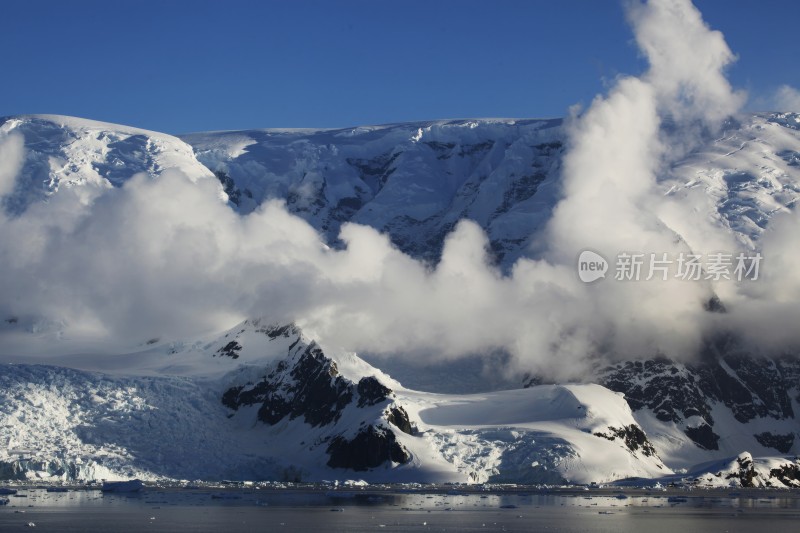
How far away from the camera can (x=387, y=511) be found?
15512 cm

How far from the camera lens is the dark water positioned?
134m

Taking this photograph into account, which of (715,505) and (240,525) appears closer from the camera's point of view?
(240,525)

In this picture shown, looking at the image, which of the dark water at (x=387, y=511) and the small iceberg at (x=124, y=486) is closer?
the dark water at (x=387, y=511)

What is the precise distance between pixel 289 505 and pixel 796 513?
5836cm

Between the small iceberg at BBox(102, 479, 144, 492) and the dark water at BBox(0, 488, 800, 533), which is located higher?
the small iceberg at BBox(102, 479, 144, 492)

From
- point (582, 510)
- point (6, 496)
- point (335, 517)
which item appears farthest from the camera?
point (6, 496)

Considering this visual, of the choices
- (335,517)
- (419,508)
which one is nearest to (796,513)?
(419,508)

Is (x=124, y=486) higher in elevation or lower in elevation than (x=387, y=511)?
higher

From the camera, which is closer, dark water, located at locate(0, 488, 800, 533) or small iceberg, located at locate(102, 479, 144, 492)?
dark water, located at locate(0, 488, 800, 533)

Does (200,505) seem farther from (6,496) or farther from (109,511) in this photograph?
(6,496)

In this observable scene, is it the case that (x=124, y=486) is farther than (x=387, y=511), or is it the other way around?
(x=124, y=486)

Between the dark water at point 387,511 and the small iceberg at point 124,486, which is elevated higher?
the small iceberg at point 124,486

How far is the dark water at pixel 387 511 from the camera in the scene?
13362 centimetres

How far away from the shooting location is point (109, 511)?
148 m
